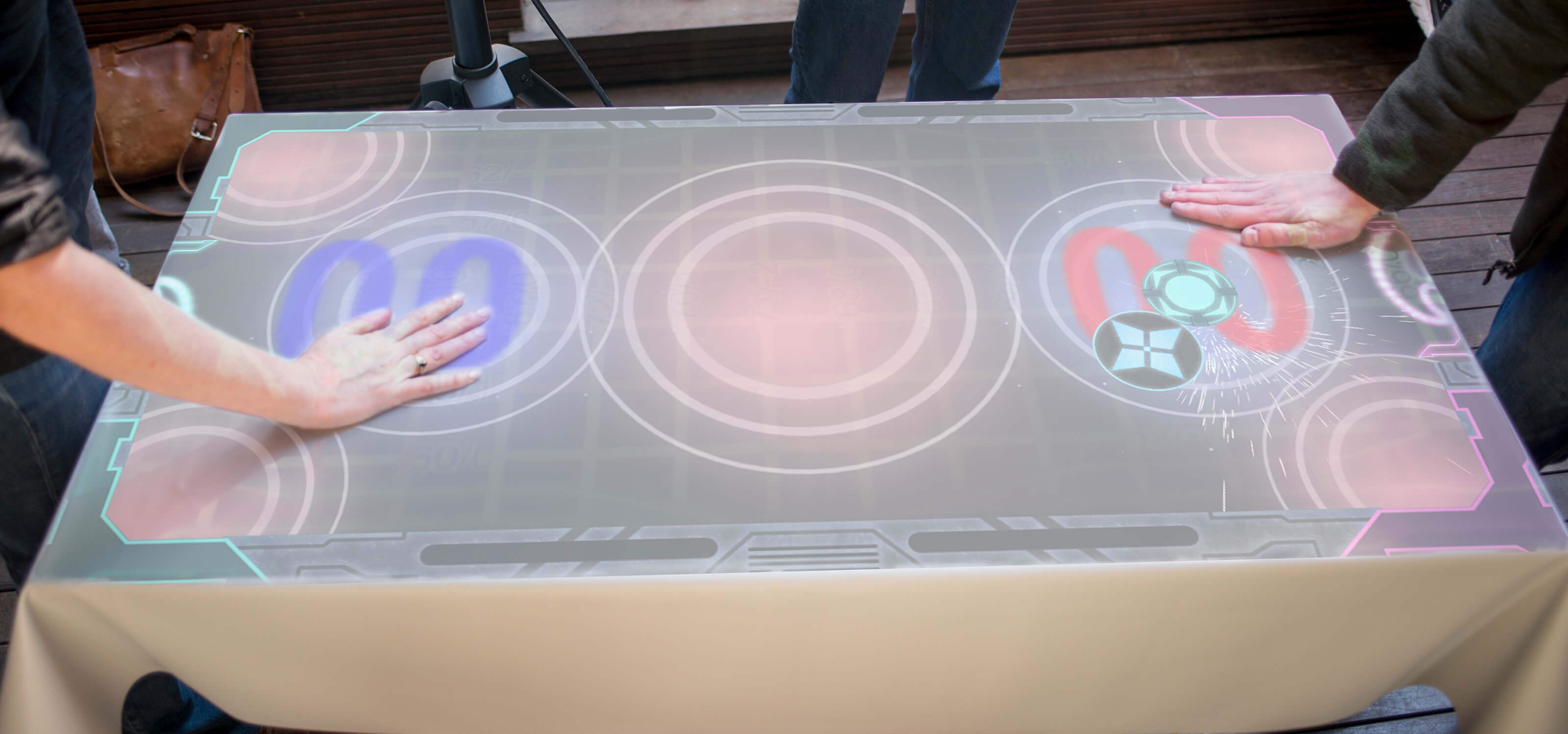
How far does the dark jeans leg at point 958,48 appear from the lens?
167cm

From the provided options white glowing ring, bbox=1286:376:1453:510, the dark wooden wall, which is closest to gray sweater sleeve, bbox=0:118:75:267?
white glowing ring, bbox=1286:376:1453:510

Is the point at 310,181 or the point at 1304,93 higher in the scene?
the point at 310,181

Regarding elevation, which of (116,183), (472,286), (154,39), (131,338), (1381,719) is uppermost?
(131,338)

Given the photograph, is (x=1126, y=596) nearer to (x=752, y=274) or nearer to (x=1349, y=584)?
(x=1349, y=584)

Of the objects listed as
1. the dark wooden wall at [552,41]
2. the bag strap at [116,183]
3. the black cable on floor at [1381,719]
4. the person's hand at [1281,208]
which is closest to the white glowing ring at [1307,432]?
the person's hand at [1281,208]

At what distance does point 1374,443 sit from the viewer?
89 cm

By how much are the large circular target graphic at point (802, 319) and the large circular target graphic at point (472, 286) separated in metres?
0.04

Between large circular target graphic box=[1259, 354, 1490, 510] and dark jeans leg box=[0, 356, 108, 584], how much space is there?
1199 millimetres

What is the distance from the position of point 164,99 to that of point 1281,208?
7.20 ft

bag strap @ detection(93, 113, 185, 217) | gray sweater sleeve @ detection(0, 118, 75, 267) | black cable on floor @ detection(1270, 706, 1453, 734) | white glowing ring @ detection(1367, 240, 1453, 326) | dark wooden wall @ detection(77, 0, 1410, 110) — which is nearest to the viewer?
gray sweater sleeve @ detection(0, 118, 75, 267)

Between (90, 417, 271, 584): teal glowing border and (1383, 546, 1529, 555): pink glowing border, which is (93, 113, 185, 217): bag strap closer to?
(90, 417, 271, 584): teal glowing border

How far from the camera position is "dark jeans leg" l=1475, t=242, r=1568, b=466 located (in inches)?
43.9

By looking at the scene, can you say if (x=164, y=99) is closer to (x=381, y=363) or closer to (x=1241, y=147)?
(x=381, y=363)

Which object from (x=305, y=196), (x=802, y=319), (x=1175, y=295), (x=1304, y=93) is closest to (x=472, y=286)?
(x=305, y=196)
